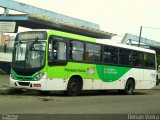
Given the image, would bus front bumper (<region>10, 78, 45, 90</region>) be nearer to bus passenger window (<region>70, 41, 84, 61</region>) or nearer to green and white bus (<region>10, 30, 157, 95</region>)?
green and white bus (<region>10, 30, 157, 95</region>)

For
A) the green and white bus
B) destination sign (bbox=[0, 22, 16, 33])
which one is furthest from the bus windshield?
destination sign (bbox=[0, 22, 16, 33])

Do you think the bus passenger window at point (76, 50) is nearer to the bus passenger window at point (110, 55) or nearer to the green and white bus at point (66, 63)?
the green and white bus at point (66, 63)

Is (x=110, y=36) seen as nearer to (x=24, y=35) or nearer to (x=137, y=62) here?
(x=137, y=62)

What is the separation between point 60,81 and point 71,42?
77.5 inches

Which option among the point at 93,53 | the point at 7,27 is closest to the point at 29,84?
the point at 93,53

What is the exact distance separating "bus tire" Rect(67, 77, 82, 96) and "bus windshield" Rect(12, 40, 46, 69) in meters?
2.12

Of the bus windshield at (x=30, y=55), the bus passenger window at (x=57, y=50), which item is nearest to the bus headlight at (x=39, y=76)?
the bus windshield at (x=30, y=55)

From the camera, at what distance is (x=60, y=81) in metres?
18.8

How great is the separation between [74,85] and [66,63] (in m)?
1.30

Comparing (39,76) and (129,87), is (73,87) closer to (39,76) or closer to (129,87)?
(39,76)

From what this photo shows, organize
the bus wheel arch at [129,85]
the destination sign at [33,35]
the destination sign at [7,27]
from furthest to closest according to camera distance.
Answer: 1. the destination sign at [7,27]
2. the bus wheel arch at [129,85]
3. the destination sign at [33,35]

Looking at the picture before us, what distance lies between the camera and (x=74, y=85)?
19.8 m

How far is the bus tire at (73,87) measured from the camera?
19.5m

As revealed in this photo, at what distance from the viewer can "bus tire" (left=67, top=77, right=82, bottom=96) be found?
768 inches
